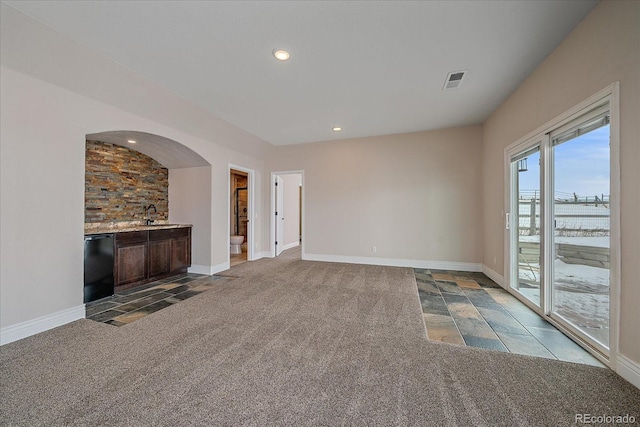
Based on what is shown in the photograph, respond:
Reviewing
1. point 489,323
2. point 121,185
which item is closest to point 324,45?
point 489,323

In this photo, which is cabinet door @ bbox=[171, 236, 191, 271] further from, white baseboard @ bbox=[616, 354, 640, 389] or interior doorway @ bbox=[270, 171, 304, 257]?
white baseboard @ bbox=[616, 354, 640, 389]

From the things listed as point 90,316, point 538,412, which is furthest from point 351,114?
point 90,316

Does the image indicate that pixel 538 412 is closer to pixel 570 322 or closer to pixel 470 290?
pixel 570 322

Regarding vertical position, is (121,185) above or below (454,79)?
below

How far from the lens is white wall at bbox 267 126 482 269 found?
474cm

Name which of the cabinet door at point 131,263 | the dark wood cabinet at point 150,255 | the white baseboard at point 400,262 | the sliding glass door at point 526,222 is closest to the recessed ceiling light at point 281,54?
the sliding glass door at point 526,222

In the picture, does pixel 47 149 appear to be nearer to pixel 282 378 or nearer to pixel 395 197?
pixel 282 378

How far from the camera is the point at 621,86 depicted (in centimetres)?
174

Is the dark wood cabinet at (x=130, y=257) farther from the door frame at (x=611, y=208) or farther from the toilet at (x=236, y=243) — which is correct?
the door frame at (x=611, y=208)

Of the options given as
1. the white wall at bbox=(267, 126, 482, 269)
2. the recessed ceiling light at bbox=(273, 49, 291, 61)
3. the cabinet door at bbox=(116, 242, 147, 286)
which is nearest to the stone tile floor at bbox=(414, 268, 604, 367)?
the white wall at bbox=(267, 126, 482, 269)

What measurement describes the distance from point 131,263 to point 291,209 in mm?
4670

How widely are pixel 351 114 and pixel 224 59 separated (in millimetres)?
2137

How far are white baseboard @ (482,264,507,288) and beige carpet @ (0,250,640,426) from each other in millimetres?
1964

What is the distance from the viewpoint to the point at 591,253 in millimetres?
2160
